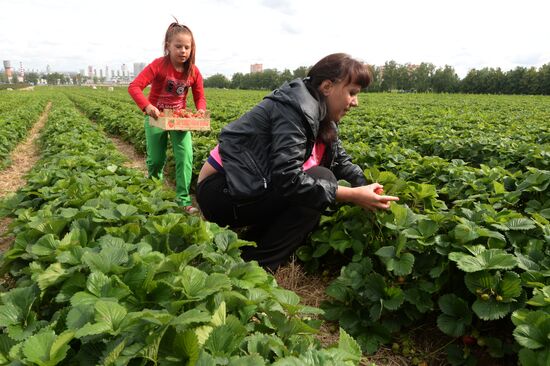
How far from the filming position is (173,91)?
4.17 m

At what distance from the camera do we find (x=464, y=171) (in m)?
3.40

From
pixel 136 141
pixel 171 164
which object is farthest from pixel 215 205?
pixel 136 141

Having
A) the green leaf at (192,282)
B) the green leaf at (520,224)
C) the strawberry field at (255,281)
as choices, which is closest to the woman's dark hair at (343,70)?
the strawberry field at (255,281)

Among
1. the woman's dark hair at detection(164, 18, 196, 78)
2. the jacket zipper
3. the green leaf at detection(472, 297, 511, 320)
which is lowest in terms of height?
the green leaf at detection(472, 297, 511, 320)

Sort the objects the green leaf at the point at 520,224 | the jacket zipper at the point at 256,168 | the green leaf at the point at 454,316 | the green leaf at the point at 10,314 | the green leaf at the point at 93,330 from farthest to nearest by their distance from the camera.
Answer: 1. the jacket zipper at the point at 256,168
2. the green leaf at the point at 520,224
3. the green leaf at the point at 454,316
4. the green leaf at the point at 10,314
5. the green leaf at the point at 93,330

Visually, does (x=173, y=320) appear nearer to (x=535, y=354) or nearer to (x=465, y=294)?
(x=535, y=354)

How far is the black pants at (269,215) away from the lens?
2.72 m

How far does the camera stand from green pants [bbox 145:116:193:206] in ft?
13.4

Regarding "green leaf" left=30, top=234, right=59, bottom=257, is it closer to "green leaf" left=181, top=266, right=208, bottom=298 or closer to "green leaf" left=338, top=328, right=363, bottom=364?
"green leaf" left=181, top=266, right=208, bottom=298

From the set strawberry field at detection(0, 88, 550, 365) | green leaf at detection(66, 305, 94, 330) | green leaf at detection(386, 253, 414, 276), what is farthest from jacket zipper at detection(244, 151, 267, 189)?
green leaf at detection(66, 305, 94, 330)

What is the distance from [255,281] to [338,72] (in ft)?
4.70

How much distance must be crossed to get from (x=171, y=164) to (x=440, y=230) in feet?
16.0

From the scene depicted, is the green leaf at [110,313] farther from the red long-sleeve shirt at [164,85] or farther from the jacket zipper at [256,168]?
the red long-sleeve shirt at [164,85]

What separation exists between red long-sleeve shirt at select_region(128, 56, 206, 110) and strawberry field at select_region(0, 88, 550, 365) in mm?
863
